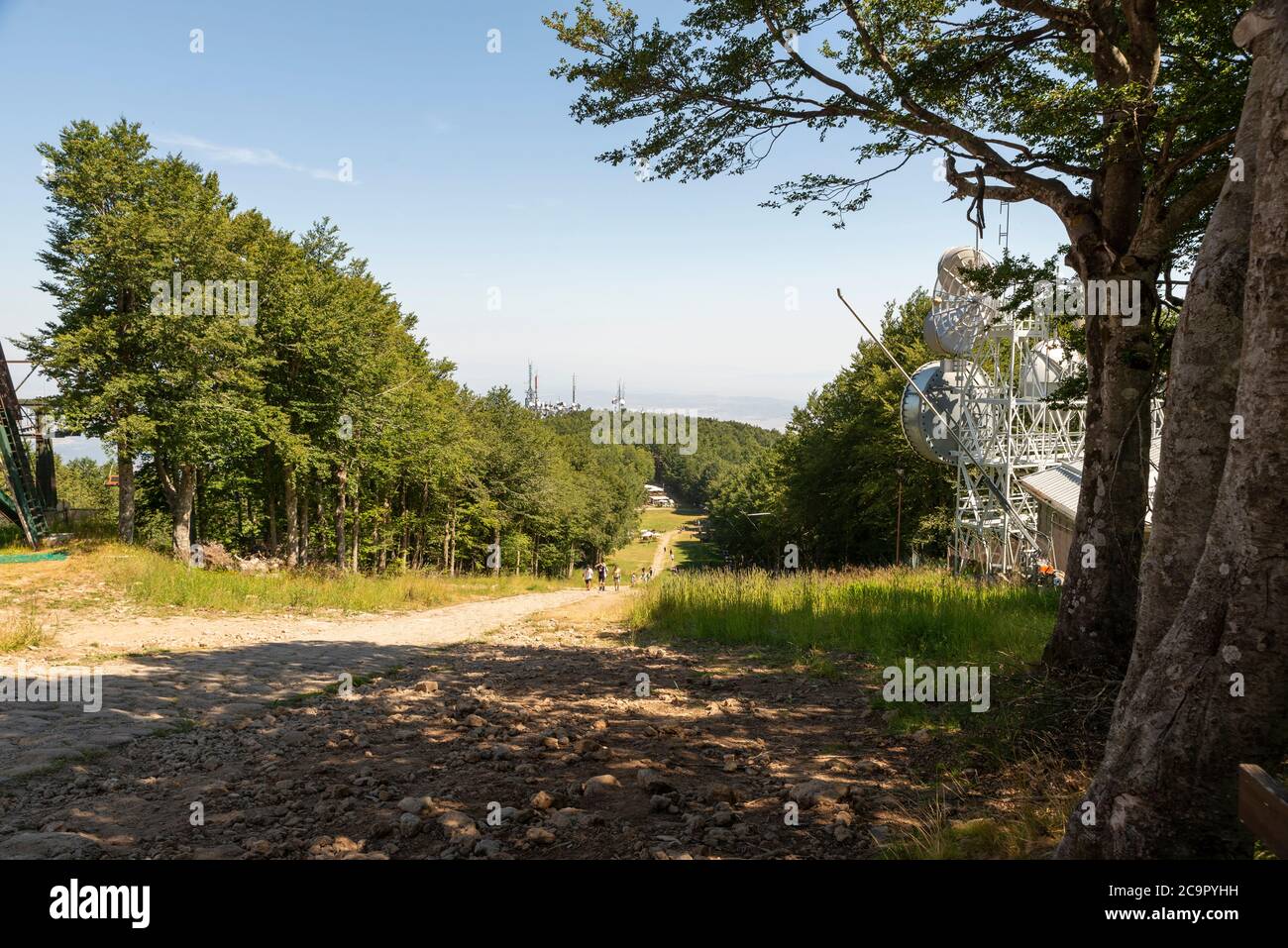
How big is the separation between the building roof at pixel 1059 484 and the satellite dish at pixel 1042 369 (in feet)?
9.20

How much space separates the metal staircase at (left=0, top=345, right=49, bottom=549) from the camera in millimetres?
21031

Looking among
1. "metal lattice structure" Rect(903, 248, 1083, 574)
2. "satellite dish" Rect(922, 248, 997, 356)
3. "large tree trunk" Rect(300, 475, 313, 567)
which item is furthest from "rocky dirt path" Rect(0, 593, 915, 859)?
"large tree trunk" Rect(300, 475, 313, 567)

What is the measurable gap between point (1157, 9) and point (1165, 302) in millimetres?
3231

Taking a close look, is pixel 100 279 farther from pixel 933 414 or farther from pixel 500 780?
pixel 933 414

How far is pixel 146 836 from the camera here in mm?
4652

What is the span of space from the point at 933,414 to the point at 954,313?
3528 mm

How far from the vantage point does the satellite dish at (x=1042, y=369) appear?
870 inches

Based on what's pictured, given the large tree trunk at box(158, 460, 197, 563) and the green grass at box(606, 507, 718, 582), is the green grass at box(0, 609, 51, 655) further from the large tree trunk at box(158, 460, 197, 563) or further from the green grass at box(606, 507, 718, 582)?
the green grass at box(606, 507, 718, 582)

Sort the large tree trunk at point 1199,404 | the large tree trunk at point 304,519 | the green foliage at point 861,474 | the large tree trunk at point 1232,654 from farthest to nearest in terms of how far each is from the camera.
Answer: the green foliage at point 861,474, the large tree trunk at point 304,519, the large tree trunk at point 1199,404, the large tree trunk at point 1232,654

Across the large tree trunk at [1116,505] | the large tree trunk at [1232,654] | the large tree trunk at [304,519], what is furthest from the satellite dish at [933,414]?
the large tree trunk at [304,519]

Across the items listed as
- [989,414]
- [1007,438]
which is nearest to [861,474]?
[989,414]

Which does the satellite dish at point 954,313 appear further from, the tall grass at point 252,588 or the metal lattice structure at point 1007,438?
the tall grass at point 252,588
